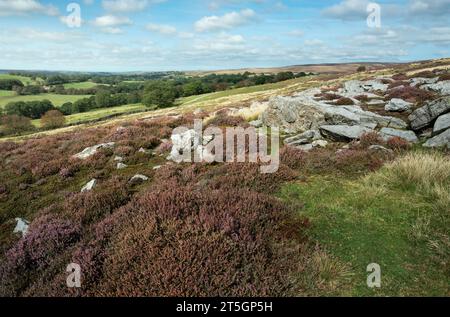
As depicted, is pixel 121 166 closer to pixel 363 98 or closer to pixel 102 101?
pixel 363 98

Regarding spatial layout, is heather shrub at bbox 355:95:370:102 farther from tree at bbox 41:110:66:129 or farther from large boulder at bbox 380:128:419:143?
tree at bbox 41:110:66:129

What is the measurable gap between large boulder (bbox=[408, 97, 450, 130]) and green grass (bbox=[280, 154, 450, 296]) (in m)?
6.32

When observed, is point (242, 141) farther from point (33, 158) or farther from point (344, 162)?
point (33, 158)

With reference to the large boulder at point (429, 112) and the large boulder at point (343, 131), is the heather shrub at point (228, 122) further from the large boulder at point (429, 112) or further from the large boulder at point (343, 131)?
the large boulder at point (429, 112)

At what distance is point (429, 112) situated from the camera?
1288 cm

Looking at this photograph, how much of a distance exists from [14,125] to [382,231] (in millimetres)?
85854

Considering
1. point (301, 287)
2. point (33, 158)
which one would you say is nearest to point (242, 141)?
point (301, 287)

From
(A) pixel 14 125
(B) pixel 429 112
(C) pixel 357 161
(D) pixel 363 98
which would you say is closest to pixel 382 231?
(C) pixel 357 161

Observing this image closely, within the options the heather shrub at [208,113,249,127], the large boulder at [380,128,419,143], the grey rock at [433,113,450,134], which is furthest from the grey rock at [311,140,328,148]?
the heather shrub at [208,113,249,127]

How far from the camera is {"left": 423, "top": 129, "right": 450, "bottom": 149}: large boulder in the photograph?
10898mm

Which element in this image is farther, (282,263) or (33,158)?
(33,158)

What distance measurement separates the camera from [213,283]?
4648mm

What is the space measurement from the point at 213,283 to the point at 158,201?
8.65ft

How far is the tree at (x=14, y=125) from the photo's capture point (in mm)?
71994
